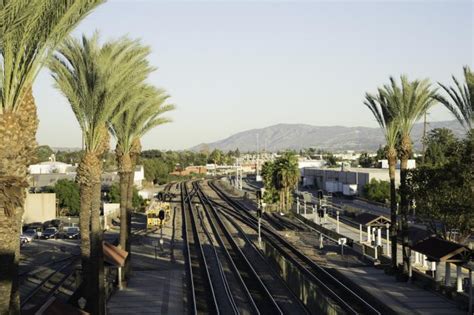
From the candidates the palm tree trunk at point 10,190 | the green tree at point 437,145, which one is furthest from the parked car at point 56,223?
the palm tree trunk at point 10,190

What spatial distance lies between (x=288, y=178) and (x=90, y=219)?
50.2 meters

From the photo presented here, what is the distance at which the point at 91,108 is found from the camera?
67.5ft

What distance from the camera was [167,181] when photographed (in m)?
150

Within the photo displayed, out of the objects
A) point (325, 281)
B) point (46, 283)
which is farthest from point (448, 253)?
point (46, 283)

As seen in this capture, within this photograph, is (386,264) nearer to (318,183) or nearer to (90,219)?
(90,219)

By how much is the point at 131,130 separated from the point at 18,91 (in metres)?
19.3

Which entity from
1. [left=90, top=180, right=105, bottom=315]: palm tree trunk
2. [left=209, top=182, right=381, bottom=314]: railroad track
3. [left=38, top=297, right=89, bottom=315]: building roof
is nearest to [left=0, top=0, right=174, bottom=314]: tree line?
[left=90, top=180, right=105, bottom=315]: palm tree trunk

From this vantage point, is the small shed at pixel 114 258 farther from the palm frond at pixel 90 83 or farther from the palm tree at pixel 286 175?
the palm tree at pixel 286 175

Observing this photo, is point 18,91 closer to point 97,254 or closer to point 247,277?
point 97,254

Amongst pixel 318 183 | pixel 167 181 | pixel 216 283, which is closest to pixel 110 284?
pixel 216 283

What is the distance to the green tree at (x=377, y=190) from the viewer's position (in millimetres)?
74500

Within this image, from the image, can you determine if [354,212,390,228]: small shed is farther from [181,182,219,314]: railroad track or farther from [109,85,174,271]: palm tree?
[109,85,174,271]: palm tree

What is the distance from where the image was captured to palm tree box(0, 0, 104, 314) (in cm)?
1134

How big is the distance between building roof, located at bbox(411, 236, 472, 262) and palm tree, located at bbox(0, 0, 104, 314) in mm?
18464
